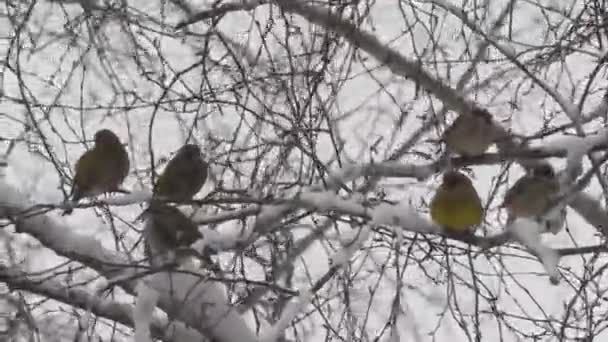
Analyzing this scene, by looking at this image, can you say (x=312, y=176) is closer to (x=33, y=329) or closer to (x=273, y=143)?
(x=273, y=143)

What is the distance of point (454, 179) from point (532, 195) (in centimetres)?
27

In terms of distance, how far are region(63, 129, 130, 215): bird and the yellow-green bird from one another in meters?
0.94

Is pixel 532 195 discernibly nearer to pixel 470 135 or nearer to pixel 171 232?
pixel 470 135

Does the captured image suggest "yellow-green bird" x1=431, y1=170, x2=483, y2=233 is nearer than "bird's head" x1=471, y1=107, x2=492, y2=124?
Yes

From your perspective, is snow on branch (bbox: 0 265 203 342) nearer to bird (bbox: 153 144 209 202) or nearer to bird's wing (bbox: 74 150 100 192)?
bird's wing (bbox: 74 150 100 192)

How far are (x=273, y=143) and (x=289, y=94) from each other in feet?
0.83

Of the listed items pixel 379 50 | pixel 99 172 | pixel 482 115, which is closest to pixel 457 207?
pixel 482 115

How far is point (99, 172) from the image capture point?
7.32 ft

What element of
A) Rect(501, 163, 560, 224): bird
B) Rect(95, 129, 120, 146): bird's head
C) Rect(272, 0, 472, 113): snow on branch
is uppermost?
Rect(272, 0, 472, 113): snow on branch

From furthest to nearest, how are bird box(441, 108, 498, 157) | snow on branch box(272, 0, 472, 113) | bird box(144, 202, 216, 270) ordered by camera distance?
snow on branch box(272, 0, 472, 113) < bird box(441, 108, 498, 157) < bird box(144, 202, 216, 270)

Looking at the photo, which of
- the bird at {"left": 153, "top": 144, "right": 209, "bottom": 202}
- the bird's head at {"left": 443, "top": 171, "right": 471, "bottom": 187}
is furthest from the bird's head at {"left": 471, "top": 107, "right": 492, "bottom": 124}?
the bird at {"left": 153, "top": 144, "right": 209, "bottom": 202}

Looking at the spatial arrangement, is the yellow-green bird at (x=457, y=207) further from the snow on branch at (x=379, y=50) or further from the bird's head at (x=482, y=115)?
the snow on branch at (x=379, y=50)

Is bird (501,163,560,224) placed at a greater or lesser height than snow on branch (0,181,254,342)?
greater

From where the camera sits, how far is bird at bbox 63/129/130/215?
2.23 m
